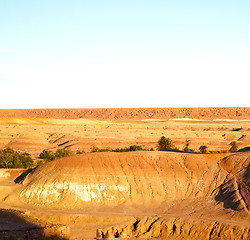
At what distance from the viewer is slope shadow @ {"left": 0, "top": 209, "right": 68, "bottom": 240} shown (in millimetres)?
18750

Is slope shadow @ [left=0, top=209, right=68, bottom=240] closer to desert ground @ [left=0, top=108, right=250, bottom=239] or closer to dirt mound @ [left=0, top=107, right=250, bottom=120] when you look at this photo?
desert ground @ [left=0, top=108, right=250, bottom=239]

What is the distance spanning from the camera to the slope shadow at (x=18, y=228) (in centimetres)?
1875

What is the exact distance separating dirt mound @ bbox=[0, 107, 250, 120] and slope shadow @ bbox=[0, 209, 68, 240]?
136 m

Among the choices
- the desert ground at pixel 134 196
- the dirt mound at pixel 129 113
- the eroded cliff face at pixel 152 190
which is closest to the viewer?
the desert ground at pixel 134 196

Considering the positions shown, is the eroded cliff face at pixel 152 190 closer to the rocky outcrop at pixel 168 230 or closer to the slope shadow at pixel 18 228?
the rocky outcrop at pixel 168 230

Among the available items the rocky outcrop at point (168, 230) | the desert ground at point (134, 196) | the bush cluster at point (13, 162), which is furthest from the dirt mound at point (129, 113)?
the rocky outcrop at point (168, 230)

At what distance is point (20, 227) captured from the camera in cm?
2020

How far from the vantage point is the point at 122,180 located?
1199 inches

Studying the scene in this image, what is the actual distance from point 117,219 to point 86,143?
3801cm

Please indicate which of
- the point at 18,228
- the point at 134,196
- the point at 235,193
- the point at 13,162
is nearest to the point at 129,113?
the point at 13,162

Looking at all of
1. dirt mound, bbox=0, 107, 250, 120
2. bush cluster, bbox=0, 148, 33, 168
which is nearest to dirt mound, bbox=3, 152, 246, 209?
bush cluster, bbox=0, 148, 33, 168

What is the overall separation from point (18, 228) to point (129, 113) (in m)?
146

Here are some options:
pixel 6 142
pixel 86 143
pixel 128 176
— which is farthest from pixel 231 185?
pixel 6 142

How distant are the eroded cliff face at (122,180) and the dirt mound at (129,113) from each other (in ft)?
414
